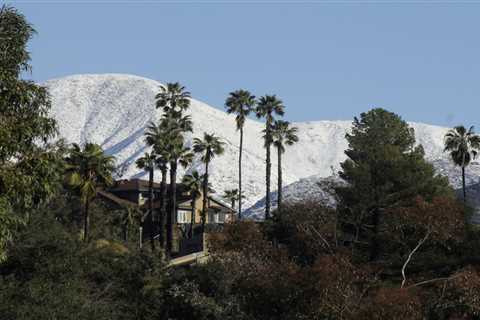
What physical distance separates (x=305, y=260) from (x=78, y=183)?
2006 cm

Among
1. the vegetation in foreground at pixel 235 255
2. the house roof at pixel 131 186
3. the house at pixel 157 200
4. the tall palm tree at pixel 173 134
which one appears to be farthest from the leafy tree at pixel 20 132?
the house roof at pixel 131 186

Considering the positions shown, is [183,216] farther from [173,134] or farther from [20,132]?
[20,132]

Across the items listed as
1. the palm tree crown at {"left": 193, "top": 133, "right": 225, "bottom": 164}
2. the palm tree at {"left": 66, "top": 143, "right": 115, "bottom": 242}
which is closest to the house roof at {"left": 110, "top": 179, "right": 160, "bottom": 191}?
the palm tree crown at {"left": 193, "top": 133, "right": 225, "bottom": 164}

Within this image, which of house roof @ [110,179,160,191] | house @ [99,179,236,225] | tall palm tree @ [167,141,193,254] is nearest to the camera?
tall palm tree @ [167,141,193,254]

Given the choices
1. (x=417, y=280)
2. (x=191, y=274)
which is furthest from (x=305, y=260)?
(x=191, y=274)

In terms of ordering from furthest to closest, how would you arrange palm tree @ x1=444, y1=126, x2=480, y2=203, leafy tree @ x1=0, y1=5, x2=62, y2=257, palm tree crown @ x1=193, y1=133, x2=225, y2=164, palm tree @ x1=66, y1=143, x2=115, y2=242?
palm tree @ x1=444, y1=126, x2=480, y2=203 < palm tree crown @ x1=193, y1=133, x2=225, y2=164 < palm tree @ x1=66, y1=143, x2=115, y2=242 < leafy tree @ x1=0, y1=5, x2=62, y2=257

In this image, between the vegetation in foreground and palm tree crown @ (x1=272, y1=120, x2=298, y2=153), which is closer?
the vegetation in foreground

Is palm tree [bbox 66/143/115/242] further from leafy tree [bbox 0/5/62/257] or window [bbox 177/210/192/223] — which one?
window [bbox 177/210/192/223]

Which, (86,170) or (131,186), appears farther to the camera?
(131,186)

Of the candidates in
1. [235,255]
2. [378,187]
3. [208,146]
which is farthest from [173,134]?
[235,255]

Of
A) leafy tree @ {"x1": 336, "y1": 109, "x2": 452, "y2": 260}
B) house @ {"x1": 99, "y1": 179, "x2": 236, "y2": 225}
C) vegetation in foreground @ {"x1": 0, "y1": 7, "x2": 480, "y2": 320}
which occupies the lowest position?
vegetation in foreground @ {"x1": 0, "y1": 7, "x2": 480, "y2": 320}

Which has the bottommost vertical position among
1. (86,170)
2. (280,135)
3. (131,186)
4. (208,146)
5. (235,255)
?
(235,255)

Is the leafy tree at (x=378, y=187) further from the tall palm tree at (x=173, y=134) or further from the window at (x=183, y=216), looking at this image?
the window at (x=183, y=216)

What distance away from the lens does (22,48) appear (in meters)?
36.8
